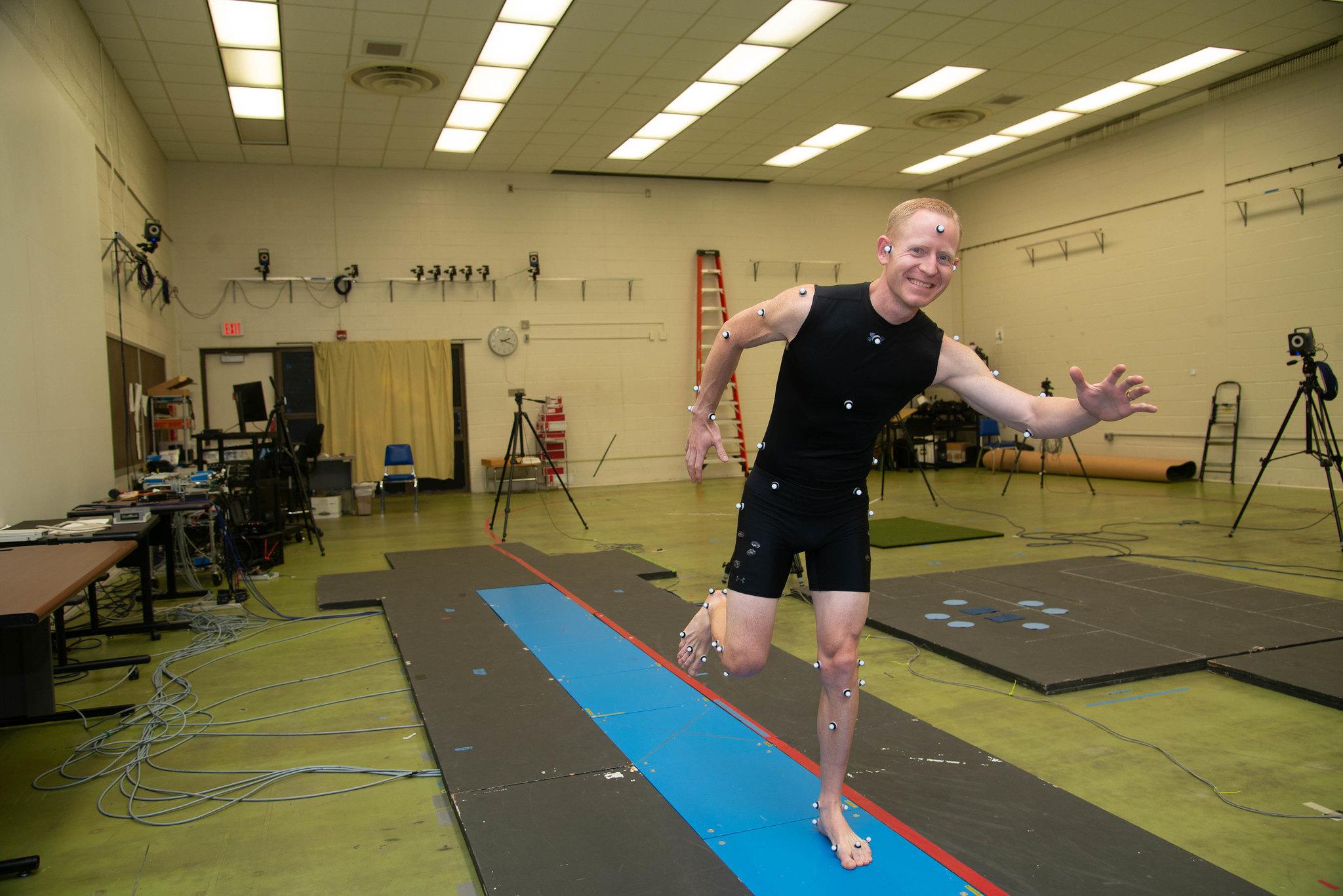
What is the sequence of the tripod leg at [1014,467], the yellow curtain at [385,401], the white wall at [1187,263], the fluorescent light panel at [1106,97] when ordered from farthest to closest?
the yellow curtain at [385,401], the tripod leg at [1014,467], the fluorescent light panel at [1106,97], the white wall at [1187,263]

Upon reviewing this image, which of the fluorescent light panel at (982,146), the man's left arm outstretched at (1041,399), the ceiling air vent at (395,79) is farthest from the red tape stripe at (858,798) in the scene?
the fluorescent light panel at (982,146)

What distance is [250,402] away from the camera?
6965 millimetres

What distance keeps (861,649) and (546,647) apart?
1.42 meters

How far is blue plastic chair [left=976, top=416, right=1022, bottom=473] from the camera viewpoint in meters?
11.3

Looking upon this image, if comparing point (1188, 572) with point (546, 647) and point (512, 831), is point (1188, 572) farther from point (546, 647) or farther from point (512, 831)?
point (512, 831)

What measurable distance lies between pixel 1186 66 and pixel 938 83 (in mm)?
2445

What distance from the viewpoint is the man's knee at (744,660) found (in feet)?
7.45

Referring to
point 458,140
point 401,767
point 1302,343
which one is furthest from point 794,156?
point 401,767

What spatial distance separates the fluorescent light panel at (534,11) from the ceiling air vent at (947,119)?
4.75 m

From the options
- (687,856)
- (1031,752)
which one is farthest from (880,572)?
(687,856)

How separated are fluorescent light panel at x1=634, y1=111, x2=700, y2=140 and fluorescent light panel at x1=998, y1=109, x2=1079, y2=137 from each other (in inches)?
153

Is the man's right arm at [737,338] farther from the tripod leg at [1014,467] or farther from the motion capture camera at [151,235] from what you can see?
the tripod leg at [1014,467]

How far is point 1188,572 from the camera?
5.23 meters

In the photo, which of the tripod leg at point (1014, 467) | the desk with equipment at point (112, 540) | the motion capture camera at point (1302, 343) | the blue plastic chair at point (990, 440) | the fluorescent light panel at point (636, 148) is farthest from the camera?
the blue plastic chair at point (990, 440)
